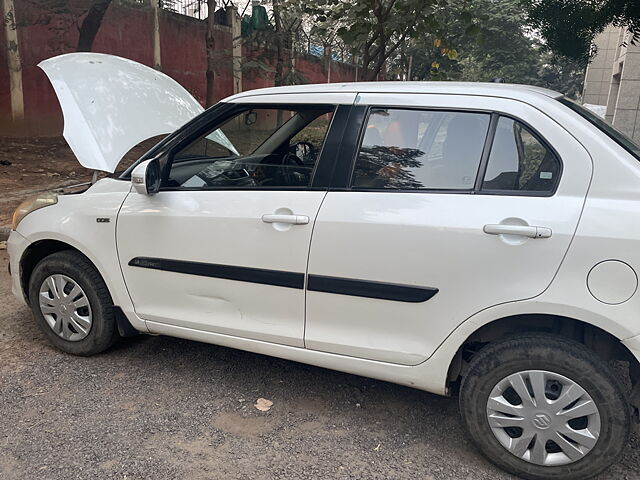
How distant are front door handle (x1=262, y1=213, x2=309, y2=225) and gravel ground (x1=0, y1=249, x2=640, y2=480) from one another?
107 centimetres

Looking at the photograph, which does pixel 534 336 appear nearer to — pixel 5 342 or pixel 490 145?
pixel 490 145

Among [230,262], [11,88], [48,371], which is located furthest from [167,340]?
[11,88]

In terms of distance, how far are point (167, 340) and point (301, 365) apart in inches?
39.7

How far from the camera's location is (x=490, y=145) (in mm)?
2535

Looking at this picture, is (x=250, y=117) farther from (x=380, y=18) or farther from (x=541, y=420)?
(x=380, y=18)

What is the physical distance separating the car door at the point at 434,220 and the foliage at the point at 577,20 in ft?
9.61

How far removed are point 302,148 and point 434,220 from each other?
5.15 feet

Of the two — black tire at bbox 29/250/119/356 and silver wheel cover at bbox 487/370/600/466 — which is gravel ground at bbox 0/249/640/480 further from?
silver wheel cover at bbox 487/370/600/466

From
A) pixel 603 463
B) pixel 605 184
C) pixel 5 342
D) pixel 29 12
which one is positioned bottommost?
pixel 5 342

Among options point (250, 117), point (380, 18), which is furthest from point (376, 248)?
point (380, 18)

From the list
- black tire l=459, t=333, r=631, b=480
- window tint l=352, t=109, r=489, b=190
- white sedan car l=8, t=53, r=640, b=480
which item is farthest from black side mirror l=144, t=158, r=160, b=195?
black tire l=459, t=333, r=631, b=480

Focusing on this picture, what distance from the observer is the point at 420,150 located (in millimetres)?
2715

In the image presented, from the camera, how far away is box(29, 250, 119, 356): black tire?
338 cm

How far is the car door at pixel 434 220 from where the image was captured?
2.35 m
